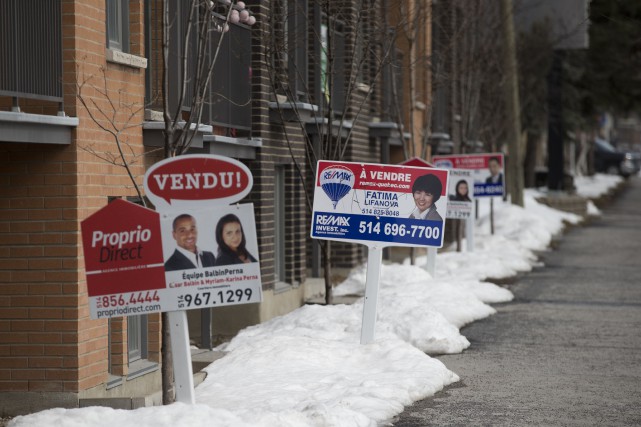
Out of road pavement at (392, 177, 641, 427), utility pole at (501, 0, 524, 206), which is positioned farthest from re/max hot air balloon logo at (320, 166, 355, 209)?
utility pole at (501, 0, 524, 206)

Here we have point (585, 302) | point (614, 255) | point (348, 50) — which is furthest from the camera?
point (614, 255)

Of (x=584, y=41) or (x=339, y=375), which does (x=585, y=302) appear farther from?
(x=584, y=41)

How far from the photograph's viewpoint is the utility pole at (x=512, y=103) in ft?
104

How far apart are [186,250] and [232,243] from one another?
1.01 ft

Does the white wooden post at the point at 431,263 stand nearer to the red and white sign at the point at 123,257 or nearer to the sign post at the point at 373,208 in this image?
the sign post at the point at 373,208

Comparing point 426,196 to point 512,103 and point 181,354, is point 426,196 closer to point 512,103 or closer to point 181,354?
point 181,354

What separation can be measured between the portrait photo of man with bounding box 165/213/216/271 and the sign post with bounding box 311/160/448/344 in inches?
197

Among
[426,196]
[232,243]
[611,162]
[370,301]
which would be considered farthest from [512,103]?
[611,162]

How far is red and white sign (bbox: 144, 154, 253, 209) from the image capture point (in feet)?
26.7

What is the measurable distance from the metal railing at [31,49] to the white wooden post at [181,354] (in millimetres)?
2158

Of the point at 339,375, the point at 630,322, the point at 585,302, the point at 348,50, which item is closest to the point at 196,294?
the point at 339,375

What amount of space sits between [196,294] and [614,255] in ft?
65.6

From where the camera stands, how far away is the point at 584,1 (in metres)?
39.3

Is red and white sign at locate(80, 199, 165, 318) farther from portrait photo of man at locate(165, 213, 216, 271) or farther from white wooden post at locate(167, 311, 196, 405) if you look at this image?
white wooden post at locate(167, 311, 196, 405)
